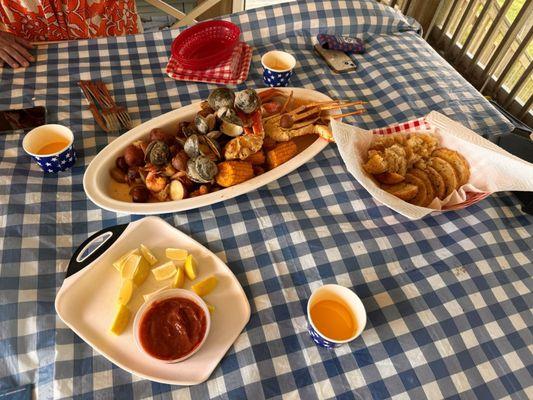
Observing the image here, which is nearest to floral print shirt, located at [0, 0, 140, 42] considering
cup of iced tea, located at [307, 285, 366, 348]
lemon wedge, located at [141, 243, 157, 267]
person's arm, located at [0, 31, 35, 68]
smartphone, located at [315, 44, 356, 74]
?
person's arm, located at [0, 31, 35, 68]

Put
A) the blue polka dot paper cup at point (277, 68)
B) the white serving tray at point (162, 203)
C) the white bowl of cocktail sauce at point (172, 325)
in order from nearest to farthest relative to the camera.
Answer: the white bowl of cocktail sauce at point (172, 325) → the white serving tray at point (162, 203) → the blue polka dot paper cup at point (277, 68)

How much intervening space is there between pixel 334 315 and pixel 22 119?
117 centimetres

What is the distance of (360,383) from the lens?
0.78 m

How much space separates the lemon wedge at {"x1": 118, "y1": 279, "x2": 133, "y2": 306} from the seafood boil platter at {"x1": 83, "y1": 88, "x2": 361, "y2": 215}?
0.20m

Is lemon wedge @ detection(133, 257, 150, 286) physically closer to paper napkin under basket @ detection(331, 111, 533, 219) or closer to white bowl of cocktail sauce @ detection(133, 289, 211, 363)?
white bowl of cocktail sauce @ detection(133, 289, 211, 363)

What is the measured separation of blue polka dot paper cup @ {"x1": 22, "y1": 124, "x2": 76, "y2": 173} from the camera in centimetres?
103

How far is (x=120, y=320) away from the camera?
2.63 ft

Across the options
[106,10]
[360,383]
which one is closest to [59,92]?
[106,10]

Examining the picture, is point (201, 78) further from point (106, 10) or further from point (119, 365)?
point (119, 365)

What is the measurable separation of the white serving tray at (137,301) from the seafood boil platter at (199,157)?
0.26ft

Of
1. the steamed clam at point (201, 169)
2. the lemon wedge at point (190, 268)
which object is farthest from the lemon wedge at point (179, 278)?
the steamed clam at point (201, 169)

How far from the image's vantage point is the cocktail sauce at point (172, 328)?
2.48 ft

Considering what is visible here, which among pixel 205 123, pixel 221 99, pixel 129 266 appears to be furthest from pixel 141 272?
pixel 221 99

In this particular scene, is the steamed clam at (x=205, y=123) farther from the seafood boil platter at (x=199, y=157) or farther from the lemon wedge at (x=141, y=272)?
the lemon wedge at (x=141, y=272)
